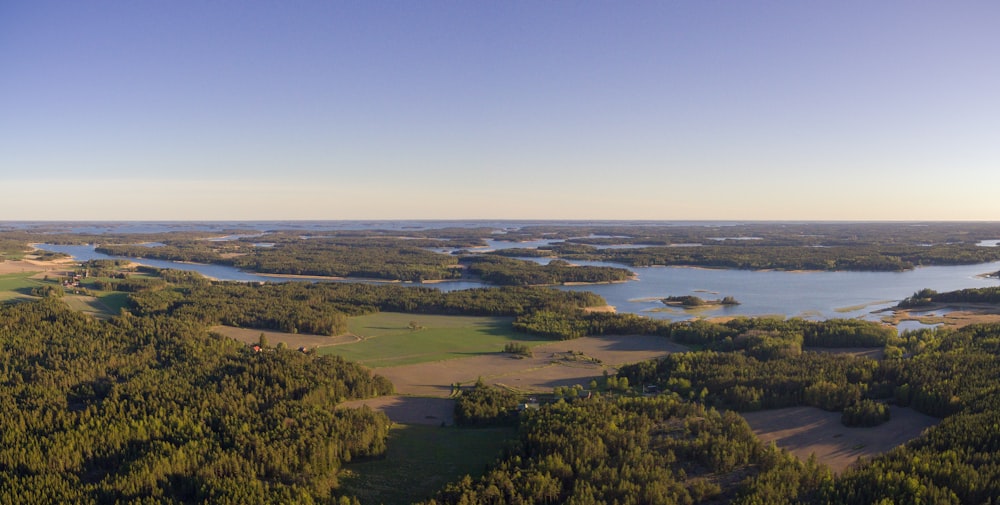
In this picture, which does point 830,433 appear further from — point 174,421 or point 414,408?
point 174,421

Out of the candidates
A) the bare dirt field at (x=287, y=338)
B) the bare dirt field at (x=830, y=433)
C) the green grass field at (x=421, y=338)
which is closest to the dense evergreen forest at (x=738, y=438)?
the bare dirt field at (x=830, y=433)

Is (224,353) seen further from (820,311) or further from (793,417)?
(820,311)

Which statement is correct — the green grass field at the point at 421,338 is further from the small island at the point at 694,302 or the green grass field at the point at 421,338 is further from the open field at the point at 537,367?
the small island at the point at 694,302

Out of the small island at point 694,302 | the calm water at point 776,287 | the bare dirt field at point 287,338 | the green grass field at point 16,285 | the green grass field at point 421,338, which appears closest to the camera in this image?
the green grass field at point 421,338

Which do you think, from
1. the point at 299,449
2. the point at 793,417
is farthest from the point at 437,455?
the point at 793,417

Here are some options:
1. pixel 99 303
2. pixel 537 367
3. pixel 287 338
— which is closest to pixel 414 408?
pixel 537 367

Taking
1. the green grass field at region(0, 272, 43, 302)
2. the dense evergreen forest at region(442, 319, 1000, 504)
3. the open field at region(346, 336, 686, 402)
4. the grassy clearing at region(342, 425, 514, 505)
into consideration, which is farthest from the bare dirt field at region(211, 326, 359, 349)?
the green grass field at region(0, 272, 43, 302)

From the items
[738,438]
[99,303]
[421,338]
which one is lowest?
[421,338]
